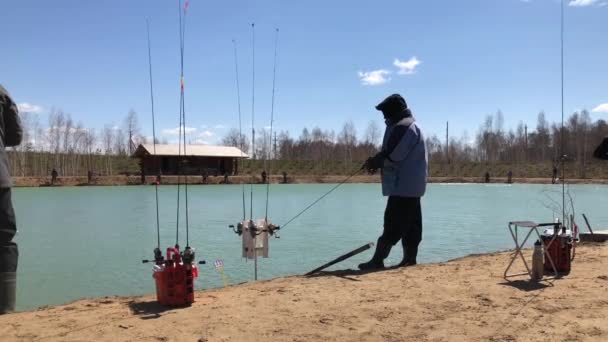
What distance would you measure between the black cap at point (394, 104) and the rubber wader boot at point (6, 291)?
4378 mm

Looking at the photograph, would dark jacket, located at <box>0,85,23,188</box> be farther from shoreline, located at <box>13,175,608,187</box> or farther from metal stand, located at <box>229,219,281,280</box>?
shoreline, located at <box>13,175,608,187</box>

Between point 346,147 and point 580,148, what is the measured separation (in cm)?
3645

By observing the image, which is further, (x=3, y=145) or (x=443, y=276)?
(x=443, y=276)

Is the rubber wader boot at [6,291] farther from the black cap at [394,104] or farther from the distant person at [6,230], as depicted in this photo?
the black cap at [394,104]

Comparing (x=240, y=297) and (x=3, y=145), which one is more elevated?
(x=3, y=145)

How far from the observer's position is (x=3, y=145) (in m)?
4.71

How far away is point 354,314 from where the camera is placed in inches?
158

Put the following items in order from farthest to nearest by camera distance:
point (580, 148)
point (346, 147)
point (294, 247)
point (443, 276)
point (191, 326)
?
point (346, 147) < point (580, 148) < point (294, 247) < point (443, 276) < point (191, 326)

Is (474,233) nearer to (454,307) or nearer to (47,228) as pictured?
(454,307)

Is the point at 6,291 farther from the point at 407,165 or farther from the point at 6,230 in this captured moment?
the point at 407,165

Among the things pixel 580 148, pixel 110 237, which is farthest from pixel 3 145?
pixel 580 148

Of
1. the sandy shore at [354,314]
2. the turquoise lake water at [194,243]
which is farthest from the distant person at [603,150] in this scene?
the turquoise lake water at [194,243]

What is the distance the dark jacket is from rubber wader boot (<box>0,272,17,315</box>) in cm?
79

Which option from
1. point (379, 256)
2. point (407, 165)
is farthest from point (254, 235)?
point (407, 165)
